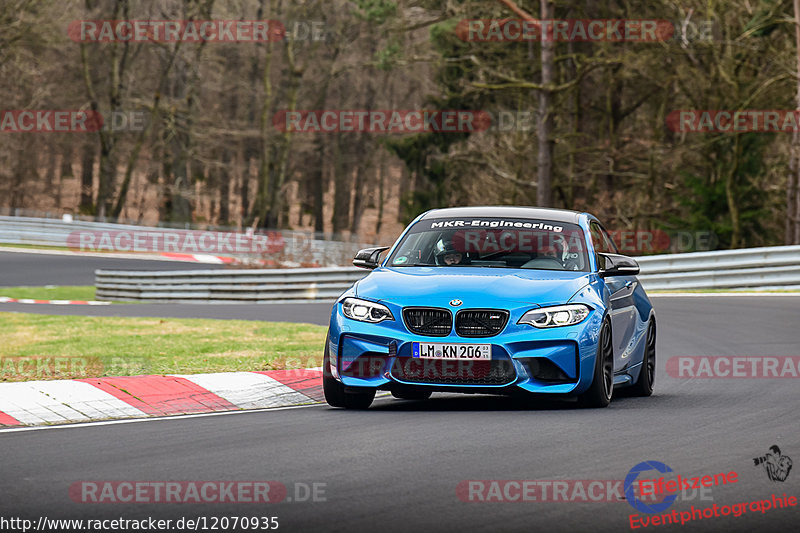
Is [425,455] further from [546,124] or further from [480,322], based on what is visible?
[546,124]

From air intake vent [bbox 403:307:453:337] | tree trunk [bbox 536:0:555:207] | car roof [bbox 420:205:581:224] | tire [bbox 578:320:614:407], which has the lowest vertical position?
tire [bbox 578:320:614:407]

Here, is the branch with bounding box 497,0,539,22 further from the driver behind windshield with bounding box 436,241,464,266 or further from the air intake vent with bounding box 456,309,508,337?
the air intake vent with bounding box 456,309,508,337

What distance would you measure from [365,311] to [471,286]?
0.81 metres

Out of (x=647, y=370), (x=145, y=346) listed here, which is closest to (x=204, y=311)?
(x=145, y=346)

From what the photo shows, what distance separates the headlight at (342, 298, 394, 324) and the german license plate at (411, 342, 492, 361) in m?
0.34

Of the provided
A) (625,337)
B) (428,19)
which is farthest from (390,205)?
(625,337)

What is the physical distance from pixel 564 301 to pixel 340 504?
3665mm

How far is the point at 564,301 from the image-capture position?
922 cm

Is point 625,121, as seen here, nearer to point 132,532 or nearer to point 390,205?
point 132,532

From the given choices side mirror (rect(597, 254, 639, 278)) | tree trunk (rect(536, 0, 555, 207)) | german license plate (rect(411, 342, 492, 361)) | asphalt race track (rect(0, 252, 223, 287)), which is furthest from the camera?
asphalt race track (rect(0, 252, 223, 287))

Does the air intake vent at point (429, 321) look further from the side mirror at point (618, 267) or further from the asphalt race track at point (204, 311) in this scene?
the asphalt race track at point (204, 311)

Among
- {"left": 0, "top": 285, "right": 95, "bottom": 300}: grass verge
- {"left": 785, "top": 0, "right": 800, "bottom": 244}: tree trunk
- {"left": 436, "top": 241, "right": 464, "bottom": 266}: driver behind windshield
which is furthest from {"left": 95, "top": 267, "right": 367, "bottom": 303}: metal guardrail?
{"left": 436, "top": 241, "right": 464, "bottom": 266}: driver behind windshield

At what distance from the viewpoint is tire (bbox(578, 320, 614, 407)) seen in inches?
367

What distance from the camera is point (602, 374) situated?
9.42 m
